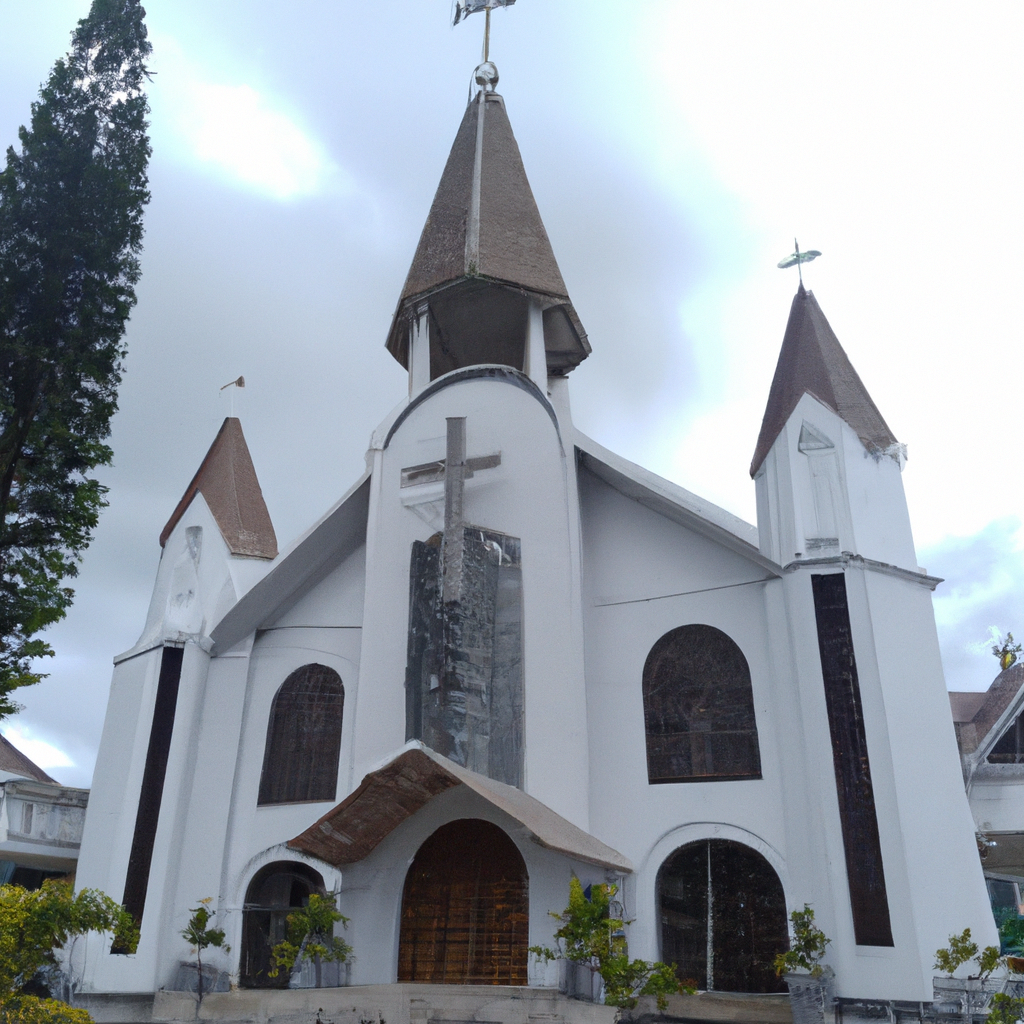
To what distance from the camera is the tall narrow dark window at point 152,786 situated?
12.8m

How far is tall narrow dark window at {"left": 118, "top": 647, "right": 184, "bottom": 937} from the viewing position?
42.0 ft

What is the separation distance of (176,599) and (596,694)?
6468mm

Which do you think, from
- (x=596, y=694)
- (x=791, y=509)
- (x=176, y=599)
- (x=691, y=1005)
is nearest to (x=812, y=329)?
(x=791, y=509)

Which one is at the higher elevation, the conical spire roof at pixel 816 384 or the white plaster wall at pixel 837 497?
the conical spire roof at pixel 816 384

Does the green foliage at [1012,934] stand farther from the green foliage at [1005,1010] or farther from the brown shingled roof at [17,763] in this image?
the brown shingled roof at [17,763]

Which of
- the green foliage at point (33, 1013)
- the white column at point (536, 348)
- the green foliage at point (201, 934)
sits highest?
the white column at point (536, 348)

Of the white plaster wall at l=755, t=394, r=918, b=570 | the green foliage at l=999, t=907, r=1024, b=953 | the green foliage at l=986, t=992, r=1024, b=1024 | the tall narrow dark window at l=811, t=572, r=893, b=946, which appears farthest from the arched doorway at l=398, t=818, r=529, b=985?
the green foliage at l=999, t=907, r=1024, b=953

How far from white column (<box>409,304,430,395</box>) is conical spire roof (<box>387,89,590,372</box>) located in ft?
0.70

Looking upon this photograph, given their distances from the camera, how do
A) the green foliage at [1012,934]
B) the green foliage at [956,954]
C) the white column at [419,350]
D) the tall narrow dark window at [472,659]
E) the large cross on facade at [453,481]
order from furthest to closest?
the white column at [419,350], the green foliage at [1012,934], the large cross on facade at [453,481], the tall narrow dark window at [472,659], the green foliage at [956,954]

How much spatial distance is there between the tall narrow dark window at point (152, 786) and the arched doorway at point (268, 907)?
4.54ft

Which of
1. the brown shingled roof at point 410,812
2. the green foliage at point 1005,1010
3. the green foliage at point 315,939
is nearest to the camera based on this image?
the green foliage at point 1005,1010

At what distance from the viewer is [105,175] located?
40.8 ft

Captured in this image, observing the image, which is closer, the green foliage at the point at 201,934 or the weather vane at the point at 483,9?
the green foliage at the point at 201,934

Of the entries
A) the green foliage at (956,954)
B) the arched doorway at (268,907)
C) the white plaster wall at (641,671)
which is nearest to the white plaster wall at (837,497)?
the white plaster wall at (641,671)
